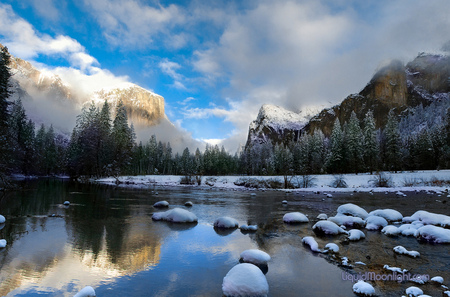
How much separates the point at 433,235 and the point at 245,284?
854 centimetres

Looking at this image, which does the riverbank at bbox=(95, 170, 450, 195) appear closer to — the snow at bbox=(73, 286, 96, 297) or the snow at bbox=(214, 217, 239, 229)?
the snow at bbox=(214, 217, 239, 229)

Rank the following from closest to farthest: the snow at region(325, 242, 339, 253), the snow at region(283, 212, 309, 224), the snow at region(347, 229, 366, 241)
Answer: the snow at region(325, 242, 339, 253) < the snow at region(347, 229, 366, 241) < the snow at region(283, 212, 309, 224)

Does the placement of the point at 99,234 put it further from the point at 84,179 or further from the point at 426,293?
the point at 84,179

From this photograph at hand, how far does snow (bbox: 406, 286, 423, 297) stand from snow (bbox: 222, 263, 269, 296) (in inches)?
114

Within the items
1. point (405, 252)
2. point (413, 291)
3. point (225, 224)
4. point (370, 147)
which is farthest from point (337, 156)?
point (413, 291)

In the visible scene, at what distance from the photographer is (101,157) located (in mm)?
52938

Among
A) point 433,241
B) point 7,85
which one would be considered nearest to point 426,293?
point 433,241

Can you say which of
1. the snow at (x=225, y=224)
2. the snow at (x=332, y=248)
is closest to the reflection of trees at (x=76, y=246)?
the snow at (x=225, y=224)

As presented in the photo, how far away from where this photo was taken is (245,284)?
4973 mm

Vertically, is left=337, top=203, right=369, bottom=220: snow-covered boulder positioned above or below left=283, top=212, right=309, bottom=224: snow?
above

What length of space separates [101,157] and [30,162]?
55.0ft

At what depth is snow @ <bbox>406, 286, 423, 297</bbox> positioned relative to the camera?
4848 mm

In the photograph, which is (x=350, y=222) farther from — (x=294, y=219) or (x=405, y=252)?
(x=405, y=252)

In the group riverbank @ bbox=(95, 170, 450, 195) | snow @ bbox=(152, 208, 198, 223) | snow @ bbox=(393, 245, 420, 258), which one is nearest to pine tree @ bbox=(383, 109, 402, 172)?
riverbank @ bbox=(95, 170, 450, 195)
